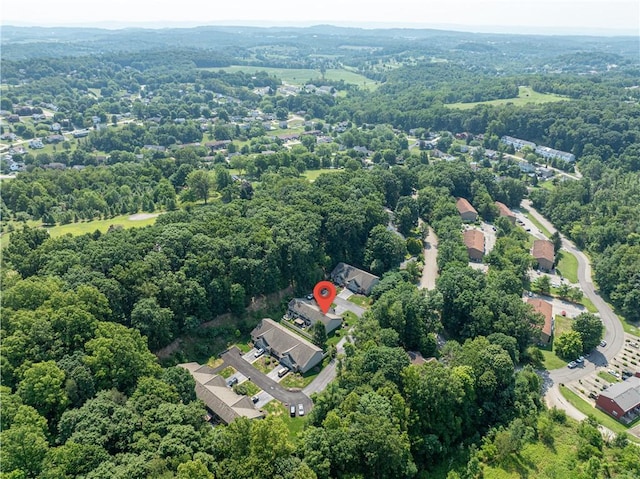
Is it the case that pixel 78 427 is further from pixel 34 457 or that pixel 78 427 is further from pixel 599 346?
pixel 599 346

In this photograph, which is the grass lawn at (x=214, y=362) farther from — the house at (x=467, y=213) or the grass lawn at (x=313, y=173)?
the house at (x=467, y=213)

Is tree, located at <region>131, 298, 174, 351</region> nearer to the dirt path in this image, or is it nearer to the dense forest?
the dense forest

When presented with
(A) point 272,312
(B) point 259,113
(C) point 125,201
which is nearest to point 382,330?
(A) point 272,312

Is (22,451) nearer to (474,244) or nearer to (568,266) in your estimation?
(474,244)

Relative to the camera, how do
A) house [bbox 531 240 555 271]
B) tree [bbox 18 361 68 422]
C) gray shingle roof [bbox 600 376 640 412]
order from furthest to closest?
1. house [bbox 531 240 555 271]
2. gray shingle roof [bbox 600 376 640 412]
3. tree [bbox 18 361 68 422]

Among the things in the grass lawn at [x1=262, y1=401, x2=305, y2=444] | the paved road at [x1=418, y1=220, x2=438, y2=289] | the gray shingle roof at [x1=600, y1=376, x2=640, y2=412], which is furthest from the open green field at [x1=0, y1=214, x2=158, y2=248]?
the gray shingle roof at [x1=600, y1=376, x2=640, y2=412]

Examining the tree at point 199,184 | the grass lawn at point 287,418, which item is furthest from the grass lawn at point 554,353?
the tree at point 199,184
